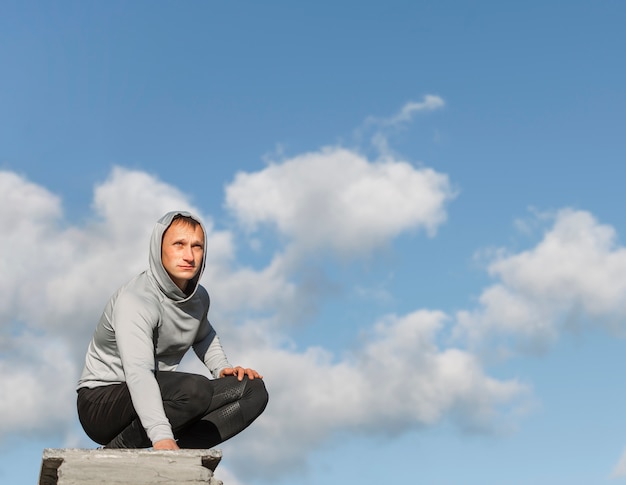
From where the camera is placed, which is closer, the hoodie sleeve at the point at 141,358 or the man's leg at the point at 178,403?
the hoodie sleeve at the point at 141,358

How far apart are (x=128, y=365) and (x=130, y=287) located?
70 cm

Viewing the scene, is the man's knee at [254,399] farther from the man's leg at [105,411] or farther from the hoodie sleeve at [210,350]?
the man's leg at [105,411]

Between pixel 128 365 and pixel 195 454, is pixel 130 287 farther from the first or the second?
pixel 195 454

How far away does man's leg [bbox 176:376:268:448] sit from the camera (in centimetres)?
655

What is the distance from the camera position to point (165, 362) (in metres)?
6.59

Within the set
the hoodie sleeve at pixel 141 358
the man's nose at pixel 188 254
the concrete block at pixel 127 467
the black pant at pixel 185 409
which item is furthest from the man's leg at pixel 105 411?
the man's nose at pixel 188 254

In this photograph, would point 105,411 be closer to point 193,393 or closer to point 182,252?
point 193,393

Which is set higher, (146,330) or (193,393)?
(146,330)

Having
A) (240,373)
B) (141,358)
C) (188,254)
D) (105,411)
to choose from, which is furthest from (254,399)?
(188,254)

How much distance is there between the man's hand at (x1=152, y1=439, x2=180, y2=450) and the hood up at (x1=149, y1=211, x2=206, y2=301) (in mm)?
1153

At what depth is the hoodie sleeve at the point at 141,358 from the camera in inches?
231

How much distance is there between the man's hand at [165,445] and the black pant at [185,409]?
455mm

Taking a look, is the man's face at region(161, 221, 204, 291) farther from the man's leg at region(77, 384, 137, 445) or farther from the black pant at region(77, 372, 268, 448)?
the man's leg at region(77, 384, 137, 445)

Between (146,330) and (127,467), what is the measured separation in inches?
39.5
